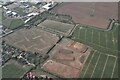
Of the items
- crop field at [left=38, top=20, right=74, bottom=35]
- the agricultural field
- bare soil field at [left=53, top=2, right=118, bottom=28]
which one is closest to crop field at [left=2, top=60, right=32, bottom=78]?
the agricultural field

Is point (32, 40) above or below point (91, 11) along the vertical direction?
above

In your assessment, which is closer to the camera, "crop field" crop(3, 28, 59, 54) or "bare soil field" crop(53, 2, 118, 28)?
"crop field" crop(3, 28, 59, 54)

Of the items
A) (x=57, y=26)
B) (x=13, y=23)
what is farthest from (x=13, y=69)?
(x=57, y=26)

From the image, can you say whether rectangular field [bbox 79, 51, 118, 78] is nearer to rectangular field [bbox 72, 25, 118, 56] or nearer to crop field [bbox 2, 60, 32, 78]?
rectangular field [bbox 72, 25, 118, 56]

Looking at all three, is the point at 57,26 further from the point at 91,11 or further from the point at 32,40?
the point at 91,11

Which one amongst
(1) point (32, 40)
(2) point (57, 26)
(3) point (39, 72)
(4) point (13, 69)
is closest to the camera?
(3) point (39, 72)

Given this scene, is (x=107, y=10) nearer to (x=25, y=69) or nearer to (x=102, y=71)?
(x=102, y=71)

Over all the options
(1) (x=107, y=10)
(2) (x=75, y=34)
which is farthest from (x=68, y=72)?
(1) (x=107, y=10)
